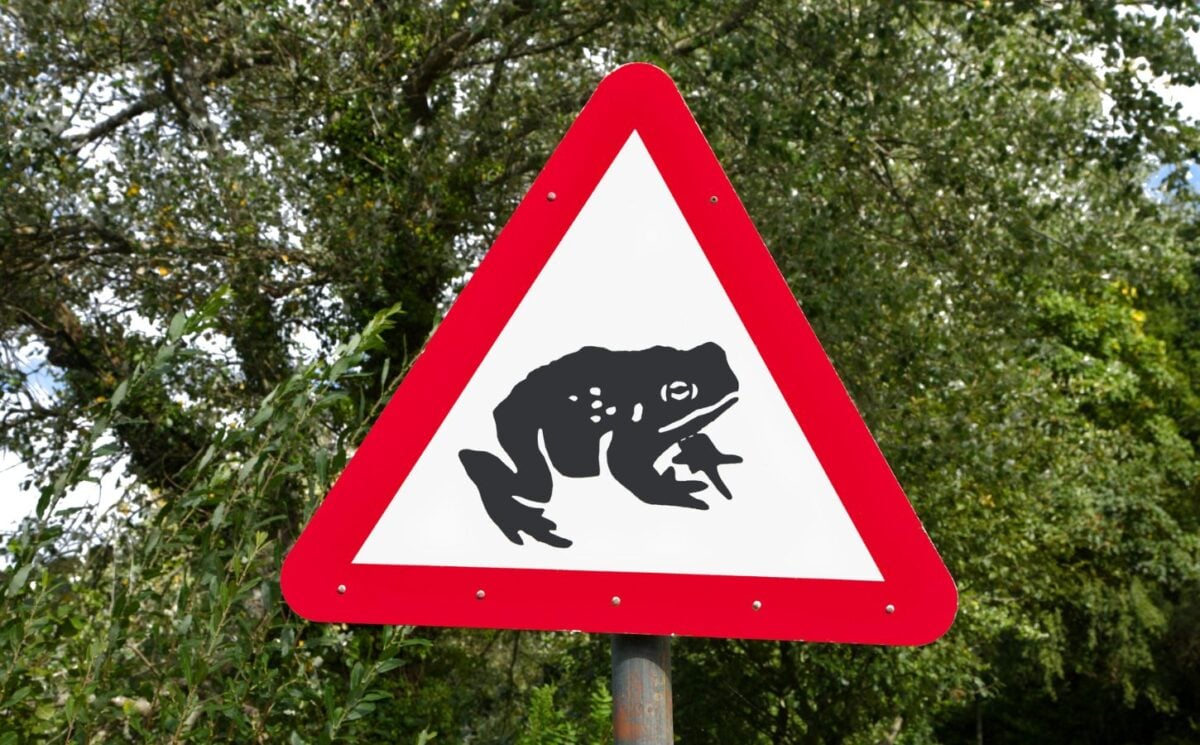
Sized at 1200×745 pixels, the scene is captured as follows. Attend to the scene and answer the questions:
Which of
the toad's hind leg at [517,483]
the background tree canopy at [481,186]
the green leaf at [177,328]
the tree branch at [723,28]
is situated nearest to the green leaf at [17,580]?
the green leaf at [177,328]

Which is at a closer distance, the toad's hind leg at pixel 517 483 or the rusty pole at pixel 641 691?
the rusty pole at pixel 641 691

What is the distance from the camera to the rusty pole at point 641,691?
1.76 meters

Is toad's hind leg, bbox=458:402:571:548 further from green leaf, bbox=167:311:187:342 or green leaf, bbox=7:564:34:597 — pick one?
green leaf, bbox=7:564:34:597

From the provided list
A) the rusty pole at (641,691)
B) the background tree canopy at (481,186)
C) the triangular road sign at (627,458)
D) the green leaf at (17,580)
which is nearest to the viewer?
the rusty pole at (641,691)

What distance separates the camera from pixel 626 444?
1.88 meters

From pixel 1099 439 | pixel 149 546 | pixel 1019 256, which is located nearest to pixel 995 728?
pixel 1099 439

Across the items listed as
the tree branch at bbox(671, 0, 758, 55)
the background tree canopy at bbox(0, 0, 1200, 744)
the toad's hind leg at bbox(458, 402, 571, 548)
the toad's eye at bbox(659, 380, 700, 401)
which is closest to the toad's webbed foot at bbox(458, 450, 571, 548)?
the toad's hind leg at bbox(458, 402, 571, 548)

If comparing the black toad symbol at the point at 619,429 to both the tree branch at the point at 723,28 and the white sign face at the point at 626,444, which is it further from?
the tree branch at the point at 723,28

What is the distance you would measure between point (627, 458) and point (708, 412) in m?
0.13

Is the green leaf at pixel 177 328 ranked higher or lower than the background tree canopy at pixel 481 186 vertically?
higher

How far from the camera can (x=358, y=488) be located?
1978 millimetres

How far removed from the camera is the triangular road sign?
1.86 metres

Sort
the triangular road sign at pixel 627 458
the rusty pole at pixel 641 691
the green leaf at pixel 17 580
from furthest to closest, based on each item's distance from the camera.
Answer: the green leaf at pixel 17 580, the triangular road sign at pixel 627 458, the rusty pole at pixel 641 691

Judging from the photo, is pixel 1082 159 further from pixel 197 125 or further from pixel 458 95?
pixel 197 125
